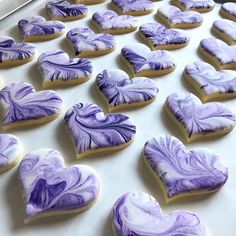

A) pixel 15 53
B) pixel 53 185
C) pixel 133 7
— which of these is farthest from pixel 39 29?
pixel 53 185

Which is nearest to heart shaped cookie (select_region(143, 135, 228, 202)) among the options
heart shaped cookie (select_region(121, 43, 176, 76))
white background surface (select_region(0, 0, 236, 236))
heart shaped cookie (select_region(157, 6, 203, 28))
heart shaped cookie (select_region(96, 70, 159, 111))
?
white background surface (select_region(0, 0, 236, 236))

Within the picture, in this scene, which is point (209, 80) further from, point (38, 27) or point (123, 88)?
point (38, 27)

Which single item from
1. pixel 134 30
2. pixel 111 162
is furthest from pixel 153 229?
pixel 134 30

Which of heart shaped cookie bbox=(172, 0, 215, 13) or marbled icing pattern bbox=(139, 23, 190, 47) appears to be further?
heart shaped cookie bbox=(172, 0, 215, 13)

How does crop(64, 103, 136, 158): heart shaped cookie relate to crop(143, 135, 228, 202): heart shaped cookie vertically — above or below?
above

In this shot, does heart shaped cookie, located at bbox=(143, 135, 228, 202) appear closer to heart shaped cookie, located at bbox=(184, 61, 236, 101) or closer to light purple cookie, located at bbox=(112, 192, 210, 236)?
light purple cookie, located at bbox=(112, 192, 210, 236)

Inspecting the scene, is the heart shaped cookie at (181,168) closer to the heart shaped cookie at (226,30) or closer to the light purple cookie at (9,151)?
the light purple cookie at (9,151)
